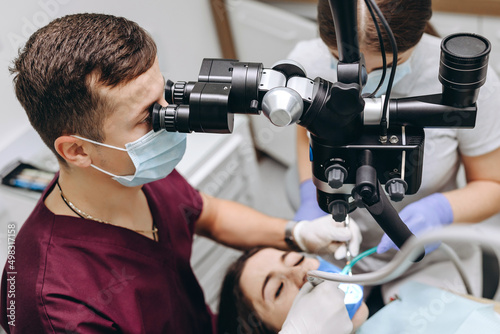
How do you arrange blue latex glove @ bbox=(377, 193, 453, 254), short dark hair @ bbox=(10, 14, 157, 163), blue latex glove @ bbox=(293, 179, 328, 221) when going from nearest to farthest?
short dark hair @ bbox=(10, 14, 157, 163), blue latex glove @ bbox=(377, 193, 453, 254), blue latex glove @ bbox=(293, 179, 328, 221)

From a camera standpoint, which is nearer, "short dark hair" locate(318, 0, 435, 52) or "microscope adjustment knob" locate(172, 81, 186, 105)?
"microscope adjustment knob" locate(172, 81, 186, 105)

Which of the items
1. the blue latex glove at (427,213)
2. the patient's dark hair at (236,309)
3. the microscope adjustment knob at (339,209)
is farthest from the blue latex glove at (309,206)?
the microscope adjustment knob at (339,209)

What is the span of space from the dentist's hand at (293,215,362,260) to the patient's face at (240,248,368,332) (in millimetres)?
65

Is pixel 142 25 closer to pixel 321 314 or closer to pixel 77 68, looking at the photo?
pixel 77 68

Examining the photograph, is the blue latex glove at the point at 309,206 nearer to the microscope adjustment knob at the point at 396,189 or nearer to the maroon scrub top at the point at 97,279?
the maroon scrub top at the point at 97,279

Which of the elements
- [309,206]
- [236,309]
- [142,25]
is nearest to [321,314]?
[236,309]

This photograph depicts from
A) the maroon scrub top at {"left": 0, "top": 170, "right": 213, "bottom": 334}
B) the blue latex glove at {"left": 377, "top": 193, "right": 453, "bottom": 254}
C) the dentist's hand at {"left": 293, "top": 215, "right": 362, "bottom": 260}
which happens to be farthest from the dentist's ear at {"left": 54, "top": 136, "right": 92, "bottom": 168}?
the blue latex glove at {"left": 377, "top": 193, "right": 453, "bottom": 254}

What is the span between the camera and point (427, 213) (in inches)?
53.6

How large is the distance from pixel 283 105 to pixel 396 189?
0.26 m

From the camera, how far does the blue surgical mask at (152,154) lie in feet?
3.87

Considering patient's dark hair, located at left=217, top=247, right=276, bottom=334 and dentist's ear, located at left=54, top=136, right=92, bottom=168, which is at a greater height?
dentist's ear, located at left=54, top=136, right=92, bottom=168

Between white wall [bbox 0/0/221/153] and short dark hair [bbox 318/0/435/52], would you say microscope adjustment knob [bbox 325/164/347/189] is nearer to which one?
short dark hair [bbox 318/0/435/52]

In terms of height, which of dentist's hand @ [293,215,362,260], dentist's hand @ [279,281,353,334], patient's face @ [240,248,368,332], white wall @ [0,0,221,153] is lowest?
patient's face @ [240,248,368,332]

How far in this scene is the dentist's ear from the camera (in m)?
1.16
